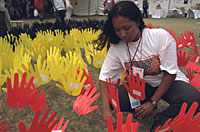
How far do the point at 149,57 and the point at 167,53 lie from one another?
0.38 ft

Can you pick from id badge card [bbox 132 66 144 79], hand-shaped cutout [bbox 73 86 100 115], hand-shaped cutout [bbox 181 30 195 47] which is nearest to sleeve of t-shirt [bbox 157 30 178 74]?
id badge card [bbox 132 66 144 79]

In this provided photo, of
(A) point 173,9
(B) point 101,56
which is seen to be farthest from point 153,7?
(B) point 101,56

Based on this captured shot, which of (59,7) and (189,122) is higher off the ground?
(59,7)

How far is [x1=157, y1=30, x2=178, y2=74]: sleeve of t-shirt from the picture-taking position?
1.09 metres

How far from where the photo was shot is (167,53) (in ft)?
3.60

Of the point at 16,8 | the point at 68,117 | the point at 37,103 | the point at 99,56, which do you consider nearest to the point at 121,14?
the point at 37,103

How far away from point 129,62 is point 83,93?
533 millimetres

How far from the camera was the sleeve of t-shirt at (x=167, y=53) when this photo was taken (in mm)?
1094

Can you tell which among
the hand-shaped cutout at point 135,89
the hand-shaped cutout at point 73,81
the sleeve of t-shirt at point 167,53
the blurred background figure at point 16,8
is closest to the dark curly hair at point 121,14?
the sleeve of t-shirt at point 167,53

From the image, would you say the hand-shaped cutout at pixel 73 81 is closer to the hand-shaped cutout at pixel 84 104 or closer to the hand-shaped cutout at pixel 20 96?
the hand-shaped cutout at pixel 84 104

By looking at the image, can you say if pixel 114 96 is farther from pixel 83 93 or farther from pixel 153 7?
pixel 153 7

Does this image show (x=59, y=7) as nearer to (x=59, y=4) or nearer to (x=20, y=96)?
(x=59, y=4)

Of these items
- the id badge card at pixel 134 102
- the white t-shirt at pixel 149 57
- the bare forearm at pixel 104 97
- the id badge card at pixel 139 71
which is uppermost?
the white t-shirt at pixel 149 57

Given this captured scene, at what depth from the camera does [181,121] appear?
0.76m
